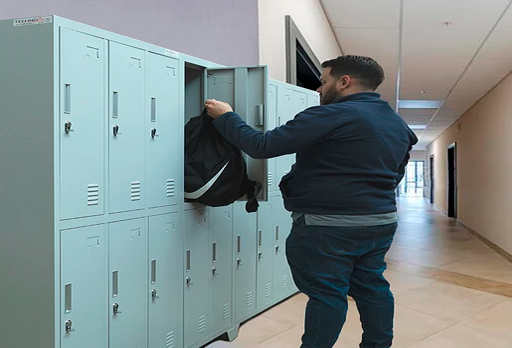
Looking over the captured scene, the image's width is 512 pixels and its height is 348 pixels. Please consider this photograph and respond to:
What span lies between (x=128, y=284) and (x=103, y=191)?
438 mm

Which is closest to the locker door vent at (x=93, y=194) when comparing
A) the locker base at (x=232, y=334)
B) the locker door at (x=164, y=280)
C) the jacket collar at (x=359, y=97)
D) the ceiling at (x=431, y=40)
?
the locker door at (x=164, y=280)

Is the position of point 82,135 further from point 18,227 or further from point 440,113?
point 440,113

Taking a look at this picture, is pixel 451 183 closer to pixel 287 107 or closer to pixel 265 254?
pixel 287 107

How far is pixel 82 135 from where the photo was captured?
1839mm

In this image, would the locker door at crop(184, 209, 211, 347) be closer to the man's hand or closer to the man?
the man's hand

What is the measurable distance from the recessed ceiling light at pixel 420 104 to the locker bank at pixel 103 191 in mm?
7748

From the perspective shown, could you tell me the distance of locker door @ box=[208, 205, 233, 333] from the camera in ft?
8.99

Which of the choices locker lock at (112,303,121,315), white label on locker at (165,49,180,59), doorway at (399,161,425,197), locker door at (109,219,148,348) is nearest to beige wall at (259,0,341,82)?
white label on locker at (165,49,180,59)

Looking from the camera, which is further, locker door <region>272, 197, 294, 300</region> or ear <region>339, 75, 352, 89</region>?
locker door <region>272, 197, 294, 300</region>

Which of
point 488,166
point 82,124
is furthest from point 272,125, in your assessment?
point 488,166

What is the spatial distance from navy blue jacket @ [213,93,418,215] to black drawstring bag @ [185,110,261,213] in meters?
0.48

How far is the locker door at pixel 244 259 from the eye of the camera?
3020mm

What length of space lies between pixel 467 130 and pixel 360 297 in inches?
370

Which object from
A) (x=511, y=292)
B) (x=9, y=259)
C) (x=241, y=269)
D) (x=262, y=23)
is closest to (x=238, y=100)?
(x=262, y=23)
